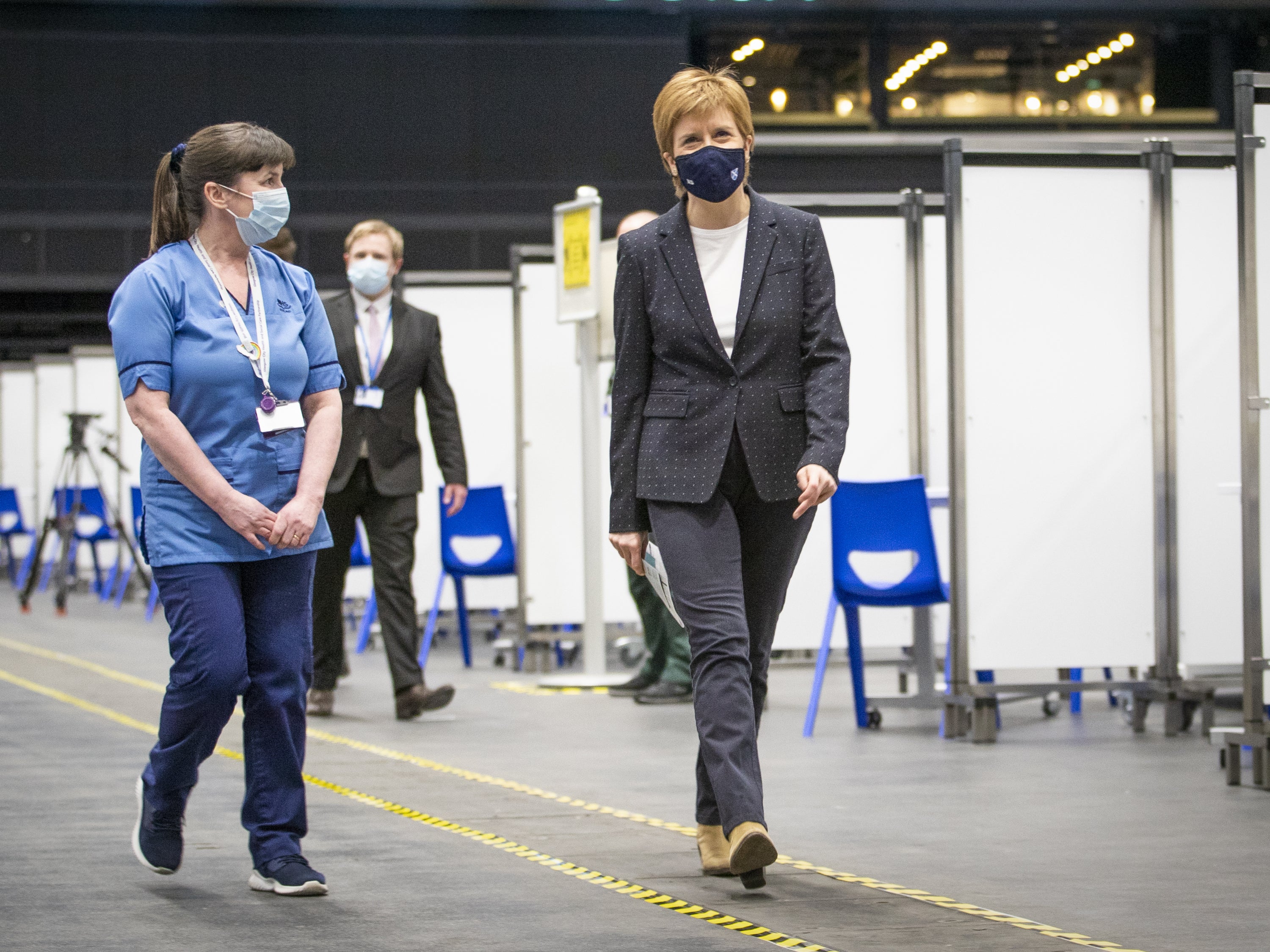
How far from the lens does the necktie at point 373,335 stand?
6457 millimetres

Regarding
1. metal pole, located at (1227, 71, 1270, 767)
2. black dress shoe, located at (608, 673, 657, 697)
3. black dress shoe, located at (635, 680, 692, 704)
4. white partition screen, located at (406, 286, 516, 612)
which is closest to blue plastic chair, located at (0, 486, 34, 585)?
white partition screen, located at (406, 286, 516, 612)

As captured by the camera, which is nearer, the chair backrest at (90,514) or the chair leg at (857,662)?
the chair leg at (857,662)

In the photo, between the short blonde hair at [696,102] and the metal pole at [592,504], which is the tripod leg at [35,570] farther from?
the short blonde hair at [696,102]

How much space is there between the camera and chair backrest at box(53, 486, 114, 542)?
47.6ft

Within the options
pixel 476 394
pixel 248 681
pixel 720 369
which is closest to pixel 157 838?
pixel 248 681

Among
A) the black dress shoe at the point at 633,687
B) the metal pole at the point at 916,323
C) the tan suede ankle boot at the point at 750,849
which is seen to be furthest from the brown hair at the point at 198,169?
the black dress shoe at the point at 633,687

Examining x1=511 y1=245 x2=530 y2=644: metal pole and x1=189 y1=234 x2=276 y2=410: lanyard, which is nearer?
x1=189 y1=234 x2=276 y2=410: lanyard

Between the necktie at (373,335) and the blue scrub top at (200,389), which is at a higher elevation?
the necktie at (373,335)

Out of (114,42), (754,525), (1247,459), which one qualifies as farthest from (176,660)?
(114,42)

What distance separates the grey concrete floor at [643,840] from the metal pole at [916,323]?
1.16 m

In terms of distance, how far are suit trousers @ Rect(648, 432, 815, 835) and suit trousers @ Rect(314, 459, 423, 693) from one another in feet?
9.61

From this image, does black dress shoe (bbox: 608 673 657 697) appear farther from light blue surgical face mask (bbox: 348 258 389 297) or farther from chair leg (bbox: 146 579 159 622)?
chair leg (bbox: 146 579 159 622)

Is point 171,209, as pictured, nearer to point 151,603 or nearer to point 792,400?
point 792,400

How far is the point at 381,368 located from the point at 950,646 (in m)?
2.20
